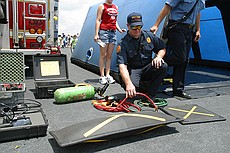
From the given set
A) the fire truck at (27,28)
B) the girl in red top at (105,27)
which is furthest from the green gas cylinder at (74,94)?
the fire truck at (27,28)

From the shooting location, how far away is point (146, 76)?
3.15 m

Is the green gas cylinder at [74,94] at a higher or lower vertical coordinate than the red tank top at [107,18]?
lower

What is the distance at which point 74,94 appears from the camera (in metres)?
3.08

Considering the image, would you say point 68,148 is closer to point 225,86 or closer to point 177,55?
point 177,55

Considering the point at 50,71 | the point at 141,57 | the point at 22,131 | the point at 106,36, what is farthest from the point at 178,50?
the point at 22,131

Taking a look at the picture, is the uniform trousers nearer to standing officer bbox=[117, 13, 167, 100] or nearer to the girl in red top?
standing officer bbox=[117, 13, 167, 100]

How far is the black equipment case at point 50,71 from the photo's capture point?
3510mm

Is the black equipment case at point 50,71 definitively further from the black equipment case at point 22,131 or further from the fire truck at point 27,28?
the black equipment case at point 22,131

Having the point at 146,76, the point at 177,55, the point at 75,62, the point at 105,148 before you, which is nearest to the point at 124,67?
the point at 146,76

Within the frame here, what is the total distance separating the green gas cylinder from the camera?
301 cm

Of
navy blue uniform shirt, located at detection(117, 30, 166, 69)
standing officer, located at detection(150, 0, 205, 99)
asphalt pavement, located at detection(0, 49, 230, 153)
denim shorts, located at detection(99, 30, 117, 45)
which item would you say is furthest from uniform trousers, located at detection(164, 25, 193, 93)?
denim shorts, located at detection(99, 30, 117, 45)

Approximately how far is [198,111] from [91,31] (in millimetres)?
4174

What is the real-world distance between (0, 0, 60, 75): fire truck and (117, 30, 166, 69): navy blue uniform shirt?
2248 millimetres

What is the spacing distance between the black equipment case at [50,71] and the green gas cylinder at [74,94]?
263 millimetres
